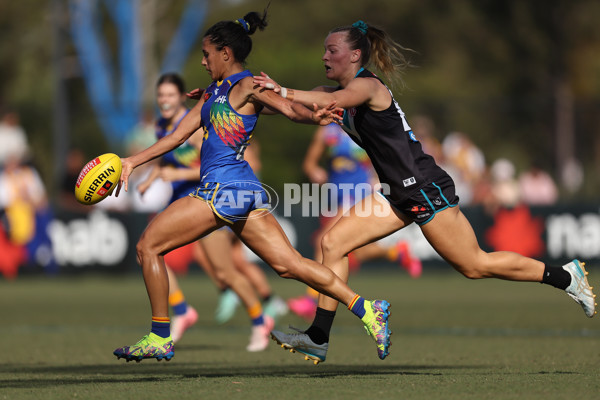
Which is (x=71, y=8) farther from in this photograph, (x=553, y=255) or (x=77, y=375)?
(x=77, y=375)

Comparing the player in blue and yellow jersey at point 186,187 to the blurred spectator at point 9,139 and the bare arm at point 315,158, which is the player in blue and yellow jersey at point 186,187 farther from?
the blurred spectator at point 9,139

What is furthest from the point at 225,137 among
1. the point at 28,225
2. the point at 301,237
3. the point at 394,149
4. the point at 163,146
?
the point at 28,225

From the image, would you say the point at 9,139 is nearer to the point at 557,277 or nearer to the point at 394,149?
the point at 394,149

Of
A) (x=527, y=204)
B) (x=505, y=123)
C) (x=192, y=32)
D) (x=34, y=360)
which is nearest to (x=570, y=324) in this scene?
(x=34, y=360)

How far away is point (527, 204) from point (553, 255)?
3.75 ft

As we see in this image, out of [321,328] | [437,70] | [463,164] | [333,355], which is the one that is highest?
[437,70]

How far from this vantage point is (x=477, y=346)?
32.7 ft

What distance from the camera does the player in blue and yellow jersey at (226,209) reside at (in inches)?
299

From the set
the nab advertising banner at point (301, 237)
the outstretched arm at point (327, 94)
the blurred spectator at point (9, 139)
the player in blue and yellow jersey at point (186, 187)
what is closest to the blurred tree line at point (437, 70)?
the nab advertising banner at point (301, 237)

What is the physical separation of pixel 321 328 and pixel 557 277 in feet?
5.84

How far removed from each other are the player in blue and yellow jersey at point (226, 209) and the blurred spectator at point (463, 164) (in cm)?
1429

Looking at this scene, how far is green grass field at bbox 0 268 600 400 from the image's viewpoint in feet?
22.9

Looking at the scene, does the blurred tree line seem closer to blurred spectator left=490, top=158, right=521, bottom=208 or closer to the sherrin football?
blurred spectator left=490, top=158, right=521, bottom=208

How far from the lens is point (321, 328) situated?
8016 millimetres
